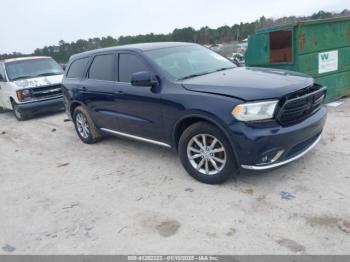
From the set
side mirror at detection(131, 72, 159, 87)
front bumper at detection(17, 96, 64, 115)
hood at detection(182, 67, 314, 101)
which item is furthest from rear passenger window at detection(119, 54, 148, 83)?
front bumper at detection(17, 96, 64, 115)

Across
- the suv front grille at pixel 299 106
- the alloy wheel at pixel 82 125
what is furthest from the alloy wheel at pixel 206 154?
the alloy wheel at pixel 82 125

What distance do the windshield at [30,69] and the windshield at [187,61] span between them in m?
6.65

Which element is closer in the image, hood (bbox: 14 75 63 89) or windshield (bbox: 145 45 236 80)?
windshield (bbox: 145 45 236 80)

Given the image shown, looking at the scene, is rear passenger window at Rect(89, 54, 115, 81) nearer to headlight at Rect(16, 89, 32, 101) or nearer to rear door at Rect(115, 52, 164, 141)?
rear door at Rect(115, 52, 164, 141)

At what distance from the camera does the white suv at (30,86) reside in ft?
31.6

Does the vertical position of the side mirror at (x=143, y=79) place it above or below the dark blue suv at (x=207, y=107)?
above

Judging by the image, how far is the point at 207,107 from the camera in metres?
3.78

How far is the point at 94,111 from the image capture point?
19.2ft

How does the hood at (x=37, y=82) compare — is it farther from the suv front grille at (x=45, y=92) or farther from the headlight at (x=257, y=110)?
the headlight at (x=257, y=110)

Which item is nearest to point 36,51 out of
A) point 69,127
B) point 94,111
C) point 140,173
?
point 69,127

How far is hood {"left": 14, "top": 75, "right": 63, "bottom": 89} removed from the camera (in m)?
9.71

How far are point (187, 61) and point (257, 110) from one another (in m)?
1.66

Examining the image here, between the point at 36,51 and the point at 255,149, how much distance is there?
74.9 feet

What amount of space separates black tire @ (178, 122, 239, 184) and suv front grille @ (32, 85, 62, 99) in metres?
6.99
